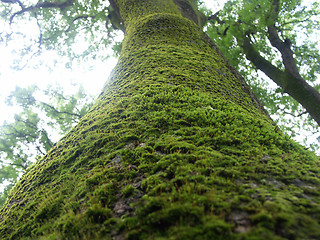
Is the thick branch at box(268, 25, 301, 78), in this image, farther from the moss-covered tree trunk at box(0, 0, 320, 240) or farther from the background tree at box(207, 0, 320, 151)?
the moss-covered tree trunk at box(0, 0, 320, 240)

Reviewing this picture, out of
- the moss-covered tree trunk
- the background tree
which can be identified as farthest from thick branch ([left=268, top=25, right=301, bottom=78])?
the moss-covered tree trunk

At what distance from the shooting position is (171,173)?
1.98 metres

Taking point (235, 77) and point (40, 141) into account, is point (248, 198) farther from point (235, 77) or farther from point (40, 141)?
point (40, 141)

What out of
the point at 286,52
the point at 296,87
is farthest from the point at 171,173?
the point at 286,52

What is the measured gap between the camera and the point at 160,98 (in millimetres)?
3379

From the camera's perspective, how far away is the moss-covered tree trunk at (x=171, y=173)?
1.41 m

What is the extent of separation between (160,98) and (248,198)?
2.22 m

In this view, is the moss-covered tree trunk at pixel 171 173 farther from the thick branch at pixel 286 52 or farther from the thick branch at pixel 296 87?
the thick branch at pixel 286 52

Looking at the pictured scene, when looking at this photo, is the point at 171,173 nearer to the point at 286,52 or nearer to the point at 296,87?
the point at 296,87

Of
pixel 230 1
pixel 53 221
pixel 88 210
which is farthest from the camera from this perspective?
pixel 230 1

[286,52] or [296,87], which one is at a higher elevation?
[286,52]

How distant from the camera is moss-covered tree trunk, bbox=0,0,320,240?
1407 mm

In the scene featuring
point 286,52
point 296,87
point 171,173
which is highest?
point 286,52

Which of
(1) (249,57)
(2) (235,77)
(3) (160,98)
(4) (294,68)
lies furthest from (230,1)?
(3) (160,98)
